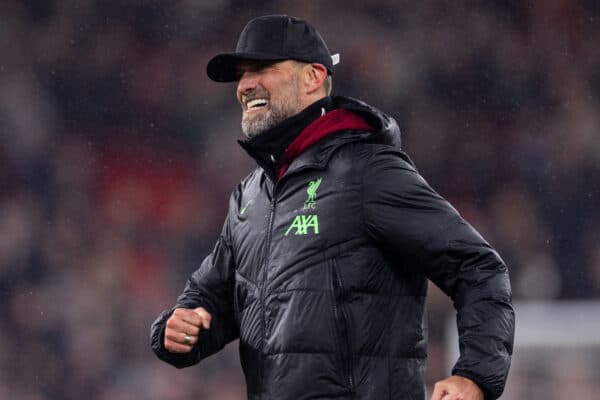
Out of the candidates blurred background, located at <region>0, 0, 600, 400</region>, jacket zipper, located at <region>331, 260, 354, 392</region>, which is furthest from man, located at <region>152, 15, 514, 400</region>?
blurred background, located at <region>0, 0, 600, 400</region>

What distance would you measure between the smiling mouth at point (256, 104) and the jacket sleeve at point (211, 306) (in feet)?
1.09

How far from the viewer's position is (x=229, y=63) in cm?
276

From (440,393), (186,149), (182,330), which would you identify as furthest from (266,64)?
(186,149)

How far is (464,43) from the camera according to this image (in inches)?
352

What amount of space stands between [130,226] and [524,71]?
348 cm

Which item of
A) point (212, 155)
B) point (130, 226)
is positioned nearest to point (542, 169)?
point (212, 155)

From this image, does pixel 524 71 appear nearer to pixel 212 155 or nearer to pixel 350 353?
pixel 212 155

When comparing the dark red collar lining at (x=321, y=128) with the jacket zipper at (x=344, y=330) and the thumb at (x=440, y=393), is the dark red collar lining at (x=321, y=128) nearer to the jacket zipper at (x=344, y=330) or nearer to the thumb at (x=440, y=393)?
the jacket zipper at (x=344, y=330)

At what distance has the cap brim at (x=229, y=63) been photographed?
2664 mm

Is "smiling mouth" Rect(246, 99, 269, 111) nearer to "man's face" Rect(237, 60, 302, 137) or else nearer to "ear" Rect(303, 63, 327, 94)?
"man's face" Rect(237, 60, 302, 137)

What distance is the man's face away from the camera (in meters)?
2.70

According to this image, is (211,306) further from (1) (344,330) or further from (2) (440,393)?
(2) (440,393)

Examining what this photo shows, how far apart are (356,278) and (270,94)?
0.55m

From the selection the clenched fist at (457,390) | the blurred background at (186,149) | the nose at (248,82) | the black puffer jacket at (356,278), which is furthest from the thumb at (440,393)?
the blurred background at (186,149)
